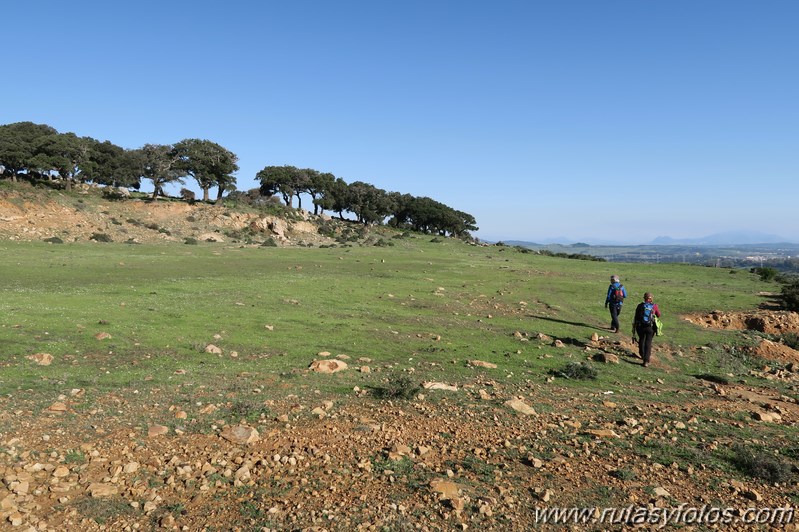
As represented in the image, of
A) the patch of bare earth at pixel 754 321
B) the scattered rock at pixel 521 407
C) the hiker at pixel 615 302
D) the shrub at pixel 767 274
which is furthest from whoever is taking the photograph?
the shrub at pixel 767 274

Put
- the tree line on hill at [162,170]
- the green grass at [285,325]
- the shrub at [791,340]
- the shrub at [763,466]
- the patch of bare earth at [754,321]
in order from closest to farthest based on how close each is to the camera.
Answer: the shrub at [763,466], the green grass at [285,325], the shrub at [791,340], the patch of bare earth at [754,321], the tree line on hill at [162,170]

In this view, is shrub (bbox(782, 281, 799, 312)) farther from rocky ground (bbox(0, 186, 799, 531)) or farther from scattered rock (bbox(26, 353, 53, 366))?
scattered rock (bbox(26, 353, 53, 366))

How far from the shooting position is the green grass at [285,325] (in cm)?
1137

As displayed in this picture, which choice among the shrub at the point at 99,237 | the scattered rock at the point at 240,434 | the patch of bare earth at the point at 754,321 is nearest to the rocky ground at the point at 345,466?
the scattered rock at the point at 240,434

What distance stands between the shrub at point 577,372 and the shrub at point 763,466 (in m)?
5.51

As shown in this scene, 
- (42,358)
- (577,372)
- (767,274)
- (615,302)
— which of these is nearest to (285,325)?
(42,358)

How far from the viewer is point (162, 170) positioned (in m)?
69.6

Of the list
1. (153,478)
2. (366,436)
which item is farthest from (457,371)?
(153,478)

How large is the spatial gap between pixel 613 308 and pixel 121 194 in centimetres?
7368

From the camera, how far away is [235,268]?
33344mm

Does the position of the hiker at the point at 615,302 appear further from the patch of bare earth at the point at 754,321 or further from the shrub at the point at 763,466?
the shrub at the point at 763,466

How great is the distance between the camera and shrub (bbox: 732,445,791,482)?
7.60 m

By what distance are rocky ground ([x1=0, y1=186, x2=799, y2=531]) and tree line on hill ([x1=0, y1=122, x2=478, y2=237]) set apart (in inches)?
2663

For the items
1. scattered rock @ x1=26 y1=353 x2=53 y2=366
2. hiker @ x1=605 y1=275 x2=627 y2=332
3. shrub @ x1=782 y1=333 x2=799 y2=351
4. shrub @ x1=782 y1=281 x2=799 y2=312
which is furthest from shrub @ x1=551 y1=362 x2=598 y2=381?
shrub @ x1=782 y1=281 x2=799 y2=312
